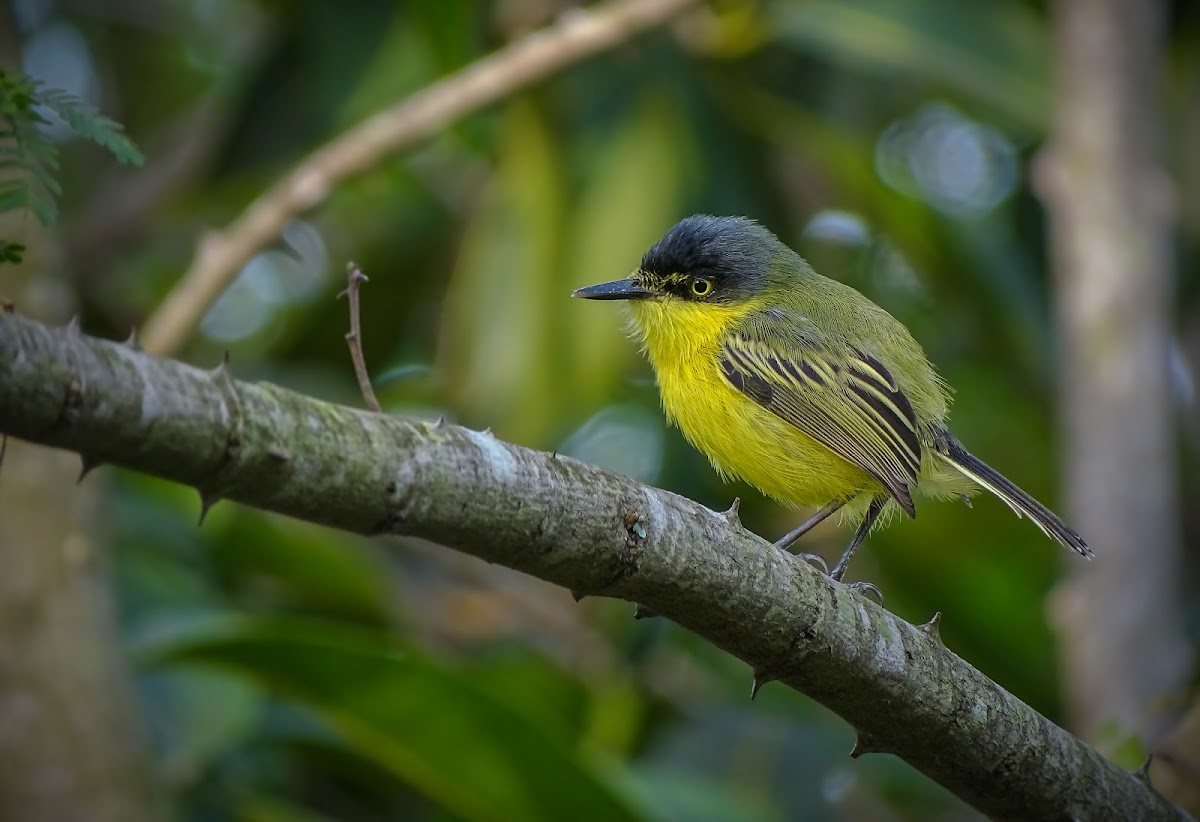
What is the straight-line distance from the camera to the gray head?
4.32 meters

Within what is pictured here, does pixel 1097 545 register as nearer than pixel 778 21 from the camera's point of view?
Yes

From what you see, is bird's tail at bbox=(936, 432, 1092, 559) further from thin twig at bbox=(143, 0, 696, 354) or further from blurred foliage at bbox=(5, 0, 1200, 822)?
thin twig at bbox=(143, 0, 696, 354)

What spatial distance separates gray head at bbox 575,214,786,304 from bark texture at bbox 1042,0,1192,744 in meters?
1.61

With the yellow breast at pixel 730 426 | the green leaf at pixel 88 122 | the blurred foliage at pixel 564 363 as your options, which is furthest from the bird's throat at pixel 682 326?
the green leaf at pixel 88 122

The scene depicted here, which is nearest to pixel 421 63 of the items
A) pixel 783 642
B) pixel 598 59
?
pixel 598 59

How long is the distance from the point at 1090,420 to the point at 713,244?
1749mm

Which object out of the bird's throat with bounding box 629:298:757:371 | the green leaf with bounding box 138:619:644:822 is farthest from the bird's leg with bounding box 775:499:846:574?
the green leaf with bounding box 138:619:644:822

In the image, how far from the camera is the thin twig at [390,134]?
A: 468 cm

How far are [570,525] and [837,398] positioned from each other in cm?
209

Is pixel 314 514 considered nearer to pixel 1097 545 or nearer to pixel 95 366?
pixel 95 366

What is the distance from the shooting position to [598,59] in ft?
21.0

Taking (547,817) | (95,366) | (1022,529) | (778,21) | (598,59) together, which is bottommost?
(547,817)

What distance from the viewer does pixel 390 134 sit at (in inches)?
189

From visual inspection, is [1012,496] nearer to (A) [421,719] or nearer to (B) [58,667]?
(A) [421,719]
